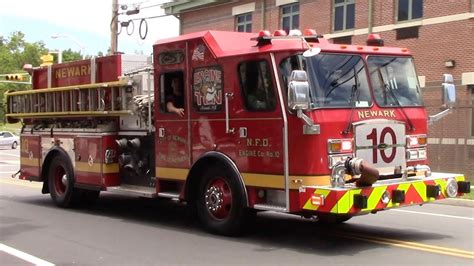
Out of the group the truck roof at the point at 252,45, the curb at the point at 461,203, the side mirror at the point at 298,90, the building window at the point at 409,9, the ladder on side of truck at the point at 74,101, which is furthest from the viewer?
the building window at the point at 409,9

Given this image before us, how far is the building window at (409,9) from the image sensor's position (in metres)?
19.9

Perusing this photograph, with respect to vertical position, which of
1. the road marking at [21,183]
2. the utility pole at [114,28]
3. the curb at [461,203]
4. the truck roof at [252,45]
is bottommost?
the road marking at [21,183]

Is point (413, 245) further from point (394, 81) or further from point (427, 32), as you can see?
point (427, 32)

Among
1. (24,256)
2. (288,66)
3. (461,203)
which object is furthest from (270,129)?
(461,203)

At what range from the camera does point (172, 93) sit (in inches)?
359

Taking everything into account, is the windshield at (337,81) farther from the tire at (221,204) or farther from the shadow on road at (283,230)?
the shadow on road at (283,230)

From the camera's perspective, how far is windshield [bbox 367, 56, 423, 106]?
7.91 meters

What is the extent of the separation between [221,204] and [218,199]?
0.28 ft

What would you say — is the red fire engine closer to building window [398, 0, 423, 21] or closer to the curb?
the curb

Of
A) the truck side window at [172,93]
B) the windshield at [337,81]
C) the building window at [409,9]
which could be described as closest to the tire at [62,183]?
the truck side window at [172,93]

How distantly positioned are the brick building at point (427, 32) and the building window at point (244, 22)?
1.34ft

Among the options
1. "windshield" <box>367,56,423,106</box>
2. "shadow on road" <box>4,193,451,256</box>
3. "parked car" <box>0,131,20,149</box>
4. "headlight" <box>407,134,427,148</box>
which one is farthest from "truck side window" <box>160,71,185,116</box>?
"parked car" <box>0,131,20,149</box>

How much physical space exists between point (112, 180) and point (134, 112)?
1291mm

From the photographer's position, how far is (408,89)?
832 cm
